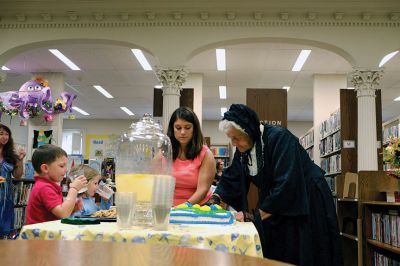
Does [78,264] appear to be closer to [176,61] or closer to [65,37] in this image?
[176,61]

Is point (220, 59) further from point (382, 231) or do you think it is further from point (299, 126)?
point (299, 126)

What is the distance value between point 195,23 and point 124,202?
5.80m

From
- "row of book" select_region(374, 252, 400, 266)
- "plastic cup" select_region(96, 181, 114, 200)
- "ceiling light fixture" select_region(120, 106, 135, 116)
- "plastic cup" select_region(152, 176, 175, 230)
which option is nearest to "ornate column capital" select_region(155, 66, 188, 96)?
"plastic cup" select_region(96, 181, 114, 200)

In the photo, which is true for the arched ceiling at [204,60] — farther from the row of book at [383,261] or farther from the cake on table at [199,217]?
the cake on table at [199,217]

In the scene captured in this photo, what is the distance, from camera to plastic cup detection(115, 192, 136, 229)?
1431 mm

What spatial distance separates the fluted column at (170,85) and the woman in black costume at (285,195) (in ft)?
15.7

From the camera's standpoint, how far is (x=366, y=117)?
6.57 meters

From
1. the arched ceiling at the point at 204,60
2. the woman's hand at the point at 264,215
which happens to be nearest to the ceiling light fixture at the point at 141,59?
the arched ceiling at the point at 204,60

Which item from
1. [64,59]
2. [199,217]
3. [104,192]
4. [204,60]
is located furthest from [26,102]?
[199,217]

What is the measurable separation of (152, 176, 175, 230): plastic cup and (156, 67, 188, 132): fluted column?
5.40 metres

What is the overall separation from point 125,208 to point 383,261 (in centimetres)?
319

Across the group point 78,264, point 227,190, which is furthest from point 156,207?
point 227,190

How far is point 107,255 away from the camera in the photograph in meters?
0.72

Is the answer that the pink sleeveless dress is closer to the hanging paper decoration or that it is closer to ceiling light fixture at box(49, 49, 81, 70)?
the hanging paper decoration
